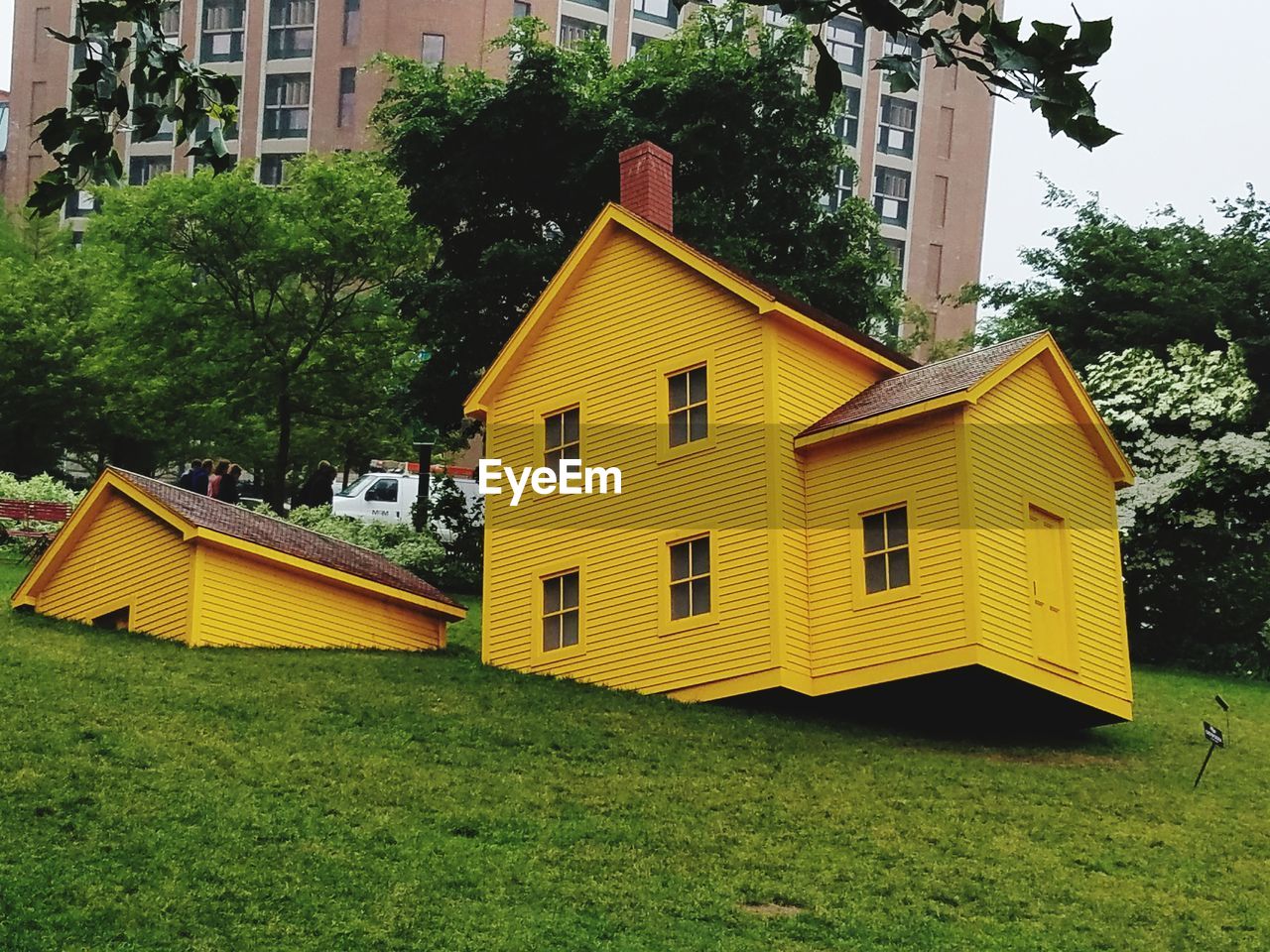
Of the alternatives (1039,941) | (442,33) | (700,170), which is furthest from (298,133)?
(1039,941)

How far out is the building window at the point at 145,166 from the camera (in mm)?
87844

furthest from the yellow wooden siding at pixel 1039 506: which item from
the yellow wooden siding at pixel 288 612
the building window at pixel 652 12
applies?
the building window at pixel 652 12

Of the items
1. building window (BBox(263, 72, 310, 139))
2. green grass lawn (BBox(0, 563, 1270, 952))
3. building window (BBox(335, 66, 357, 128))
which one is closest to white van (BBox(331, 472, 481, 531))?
green grass lawn (BBox(0, 563, 1270, 952))

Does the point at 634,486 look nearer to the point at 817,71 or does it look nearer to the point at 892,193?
the point at 817,71

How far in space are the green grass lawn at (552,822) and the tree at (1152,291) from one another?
18951mm

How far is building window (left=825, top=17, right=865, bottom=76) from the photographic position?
93625 millimetres

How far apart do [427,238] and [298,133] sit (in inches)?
1661

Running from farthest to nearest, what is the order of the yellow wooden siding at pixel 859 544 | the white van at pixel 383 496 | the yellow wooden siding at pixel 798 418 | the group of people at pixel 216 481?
the white van at pixel 383 496 < the group of people at pixel 216 481 < the yellow wooden siding at pixel 798 418 < the yellow wooden siding at pixel 859 544

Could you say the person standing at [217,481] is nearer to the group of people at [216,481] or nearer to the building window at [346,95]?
the group of people at [216,481]

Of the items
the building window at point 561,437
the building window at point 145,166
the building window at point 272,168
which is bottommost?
the building window at point 561,437

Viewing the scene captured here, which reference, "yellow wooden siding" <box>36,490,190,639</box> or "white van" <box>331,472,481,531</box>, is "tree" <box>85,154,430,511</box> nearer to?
"white van" <box>331,472,481,531</box>

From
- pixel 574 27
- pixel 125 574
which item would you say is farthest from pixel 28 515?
pixel 574 27

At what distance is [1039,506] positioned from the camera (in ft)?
74.3

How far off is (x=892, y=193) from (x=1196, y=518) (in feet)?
208
